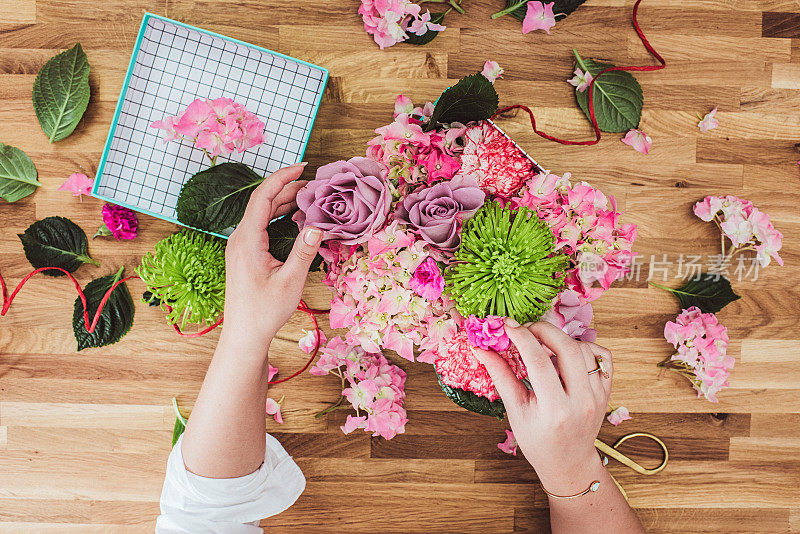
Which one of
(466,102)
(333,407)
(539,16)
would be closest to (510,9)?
(539,16)

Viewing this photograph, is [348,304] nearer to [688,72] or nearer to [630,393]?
[630,393]

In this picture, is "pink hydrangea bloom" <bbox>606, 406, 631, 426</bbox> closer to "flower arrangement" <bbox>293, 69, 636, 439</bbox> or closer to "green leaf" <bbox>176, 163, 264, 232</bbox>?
"flower arrangement" <bbox>293, 69, 636, 439</bbox>

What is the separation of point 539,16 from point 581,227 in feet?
1.55

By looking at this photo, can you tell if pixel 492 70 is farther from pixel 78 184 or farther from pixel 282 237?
pixel 78 184

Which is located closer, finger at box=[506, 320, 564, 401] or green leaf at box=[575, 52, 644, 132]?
finger at box=[506, 320, 564, 401]

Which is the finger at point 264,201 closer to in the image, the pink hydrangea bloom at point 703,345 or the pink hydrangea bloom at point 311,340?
the pink hydrangea bloom at point 311,340

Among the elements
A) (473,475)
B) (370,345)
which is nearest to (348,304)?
(370,345)

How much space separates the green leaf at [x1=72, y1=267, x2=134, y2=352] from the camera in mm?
980

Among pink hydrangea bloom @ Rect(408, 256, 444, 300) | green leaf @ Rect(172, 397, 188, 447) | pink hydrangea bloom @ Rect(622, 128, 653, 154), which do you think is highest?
pink hydrangea bloom @ Rect(408, 256, 444, 300)

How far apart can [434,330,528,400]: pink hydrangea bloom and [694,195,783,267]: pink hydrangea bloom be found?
1.86 feet

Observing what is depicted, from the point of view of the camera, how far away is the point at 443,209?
25.4 inches

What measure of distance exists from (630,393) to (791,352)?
353 mm

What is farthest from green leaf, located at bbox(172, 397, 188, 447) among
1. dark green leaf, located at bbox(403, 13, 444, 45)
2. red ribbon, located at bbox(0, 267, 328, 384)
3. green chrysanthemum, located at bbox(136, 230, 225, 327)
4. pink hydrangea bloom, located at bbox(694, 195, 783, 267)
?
pink hydrangea bloom, located at bbox(694, 195, 783, 267)

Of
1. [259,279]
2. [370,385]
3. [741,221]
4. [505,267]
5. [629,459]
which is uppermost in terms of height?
[505,267]
